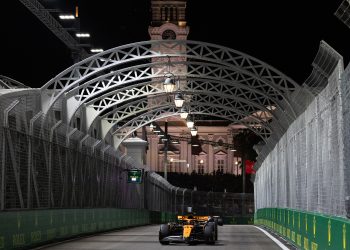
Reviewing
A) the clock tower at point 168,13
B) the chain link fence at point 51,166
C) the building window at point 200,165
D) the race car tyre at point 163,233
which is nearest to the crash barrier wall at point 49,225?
the chain link fence at point 51,166

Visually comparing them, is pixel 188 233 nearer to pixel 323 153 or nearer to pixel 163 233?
pixel 163 233

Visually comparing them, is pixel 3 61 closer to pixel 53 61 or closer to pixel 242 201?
pixel 53 61

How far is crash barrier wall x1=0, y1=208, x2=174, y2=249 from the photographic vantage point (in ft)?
55.2

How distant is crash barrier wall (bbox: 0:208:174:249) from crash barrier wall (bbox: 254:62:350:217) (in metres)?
5.91

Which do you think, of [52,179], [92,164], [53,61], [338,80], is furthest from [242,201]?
[338,80]

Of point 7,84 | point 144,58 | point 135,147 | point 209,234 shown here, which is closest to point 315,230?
point 209,234

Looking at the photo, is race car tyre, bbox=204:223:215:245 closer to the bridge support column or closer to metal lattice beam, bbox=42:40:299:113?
metal lattice beam, bbox=42:40:299:113

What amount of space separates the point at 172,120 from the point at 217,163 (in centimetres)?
1882

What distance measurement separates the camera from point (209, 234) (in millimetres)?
20312

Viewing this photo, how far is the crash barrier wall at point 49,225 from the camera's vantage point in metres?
16.8

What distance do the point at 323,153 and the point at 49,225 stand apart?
854cm

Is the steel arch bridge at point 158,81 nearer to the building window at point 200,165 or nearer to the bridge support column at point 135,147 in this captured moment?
the bridge support column at point 135,147

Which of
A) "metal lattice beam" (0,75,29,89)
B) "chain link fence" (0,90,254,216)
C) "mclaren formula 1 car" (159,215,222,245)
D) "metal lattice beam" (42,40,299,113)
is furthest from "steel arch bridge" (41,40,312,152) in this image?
"mclaren formula 1 car" (159,215,222,245)

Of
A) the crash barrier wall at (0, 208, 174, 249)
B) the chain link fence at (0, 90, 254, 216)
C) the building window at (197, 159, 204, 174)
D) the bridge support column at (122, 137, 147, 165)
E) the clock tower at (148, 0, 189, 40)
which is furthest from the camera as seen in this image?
the building window at (197, 159, 204, 174)
